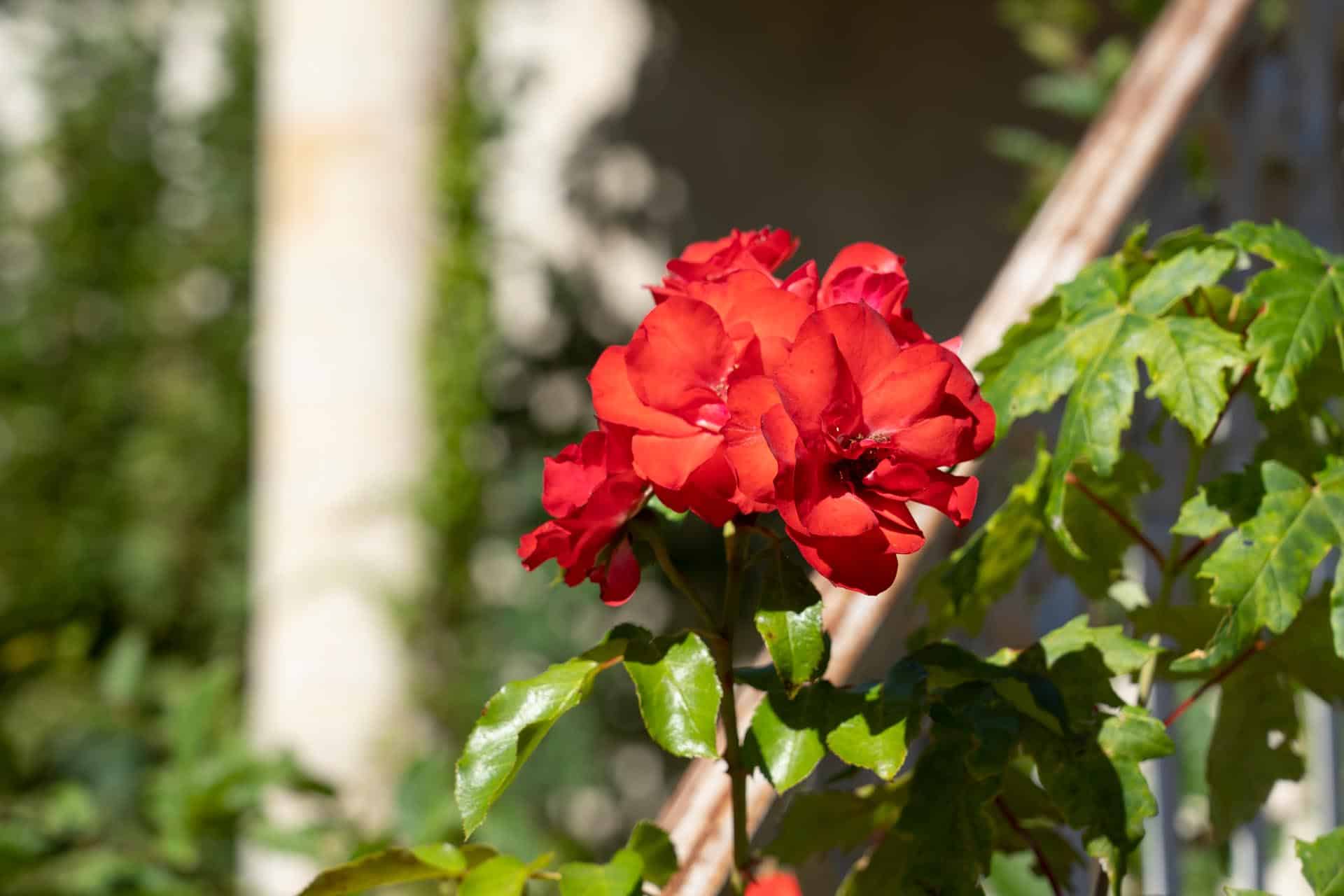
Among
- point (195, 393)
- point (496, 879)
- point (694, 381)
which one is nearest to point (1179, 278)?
point (694, 381)

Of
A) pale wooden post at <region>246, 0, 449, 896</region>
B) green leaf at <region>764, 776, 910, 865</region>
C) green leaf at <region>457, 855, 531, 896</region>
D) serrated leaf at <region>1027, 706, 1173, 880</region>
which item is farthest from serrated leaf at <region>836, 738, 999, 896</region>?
pale wooden post at <region>246, 0, 449, 896</region>

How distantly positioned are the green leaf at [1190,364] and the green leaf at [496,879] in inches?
21.4

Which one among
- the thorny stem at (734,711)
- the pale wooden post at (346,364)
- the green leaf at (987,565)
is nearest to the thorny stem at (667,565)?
the thorny stem at (734,711)

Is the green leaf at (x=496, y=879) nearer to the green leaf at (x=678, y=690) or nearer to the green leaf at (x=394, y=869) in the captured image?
the green leaf at (x=394, y=869)

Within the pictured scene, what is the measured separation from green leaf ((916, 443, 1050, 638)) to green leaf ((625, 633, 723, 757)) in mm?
272

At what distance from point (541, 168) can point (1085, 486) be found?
3.02 m

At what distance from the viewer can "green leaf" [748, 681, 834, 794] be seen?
777 mm

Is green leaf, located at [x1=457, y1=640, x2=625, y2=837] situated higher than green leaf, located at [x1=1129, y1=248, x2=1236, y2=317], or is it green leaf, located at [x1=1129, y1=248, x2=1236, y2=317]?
green leaf, located at [x1=1129, y1=248, x2=1236, y2=317]

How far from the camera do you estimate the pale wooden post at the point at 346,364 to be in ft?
9.14

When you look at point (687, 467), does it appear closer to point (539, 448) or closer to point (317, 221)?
point (317, 221)

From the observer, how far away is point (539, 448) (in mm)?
3400

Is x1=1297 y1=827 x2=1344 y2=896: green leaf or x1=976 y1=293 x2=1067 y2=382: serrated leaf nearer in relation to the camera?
x1=1297 y1=827 x2=1344 y2=896: green leaf

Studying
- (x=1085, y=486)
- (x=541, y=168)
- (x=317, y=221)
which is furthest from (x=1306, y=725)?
(x=541, y=168)

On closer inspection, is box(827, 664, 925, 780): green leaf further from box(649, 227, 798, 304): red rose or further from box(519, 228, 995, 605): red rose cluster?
box(649, 227, 798, 304): red rose
